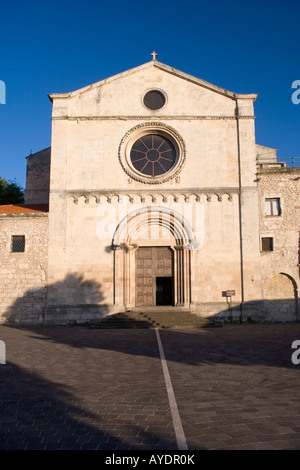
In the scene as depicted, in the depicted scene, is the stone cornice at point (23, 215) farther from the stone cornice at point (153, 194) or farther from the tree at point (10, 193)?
the tree at point (10, 193)

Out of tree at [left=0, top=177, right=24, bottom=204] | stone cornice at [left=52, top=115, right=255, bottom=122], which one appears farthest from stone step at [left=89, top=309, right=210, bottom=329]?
tree at [left=0, top=177, right=24, bottom=204]

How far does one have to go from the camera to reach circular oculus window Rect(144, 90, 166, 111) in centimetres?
2155

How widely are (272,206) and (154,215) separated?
6854mm

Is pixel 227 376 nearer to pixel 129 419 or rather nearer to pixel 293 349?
pixel 129 419

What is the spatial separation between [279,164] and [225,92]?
7332mm

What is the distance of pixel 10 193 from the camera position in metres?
36.1

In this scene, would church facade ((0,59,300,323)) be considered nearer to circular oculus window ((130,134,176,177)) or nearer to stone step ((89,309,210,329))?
circular oculus window ((130,134,176,177))

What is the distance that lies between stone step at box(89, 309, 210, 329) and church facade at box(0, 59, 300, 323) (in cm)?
80

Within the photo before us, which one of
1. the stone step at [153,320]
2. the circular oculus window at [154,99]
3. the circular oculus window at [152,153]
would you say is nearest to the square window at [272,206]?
the circular oculus window at [152,153]

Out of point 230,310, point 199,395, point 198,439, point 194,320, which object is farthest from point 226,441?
point 230,310

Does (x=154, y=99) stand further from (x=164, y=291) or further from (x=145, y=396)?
(x=145, y=396)

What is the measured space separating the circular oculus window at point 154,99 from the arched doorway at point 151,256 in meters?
6.27

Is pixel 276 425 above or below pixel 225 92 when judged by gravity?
below

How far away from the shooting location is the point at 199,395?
646 cm
